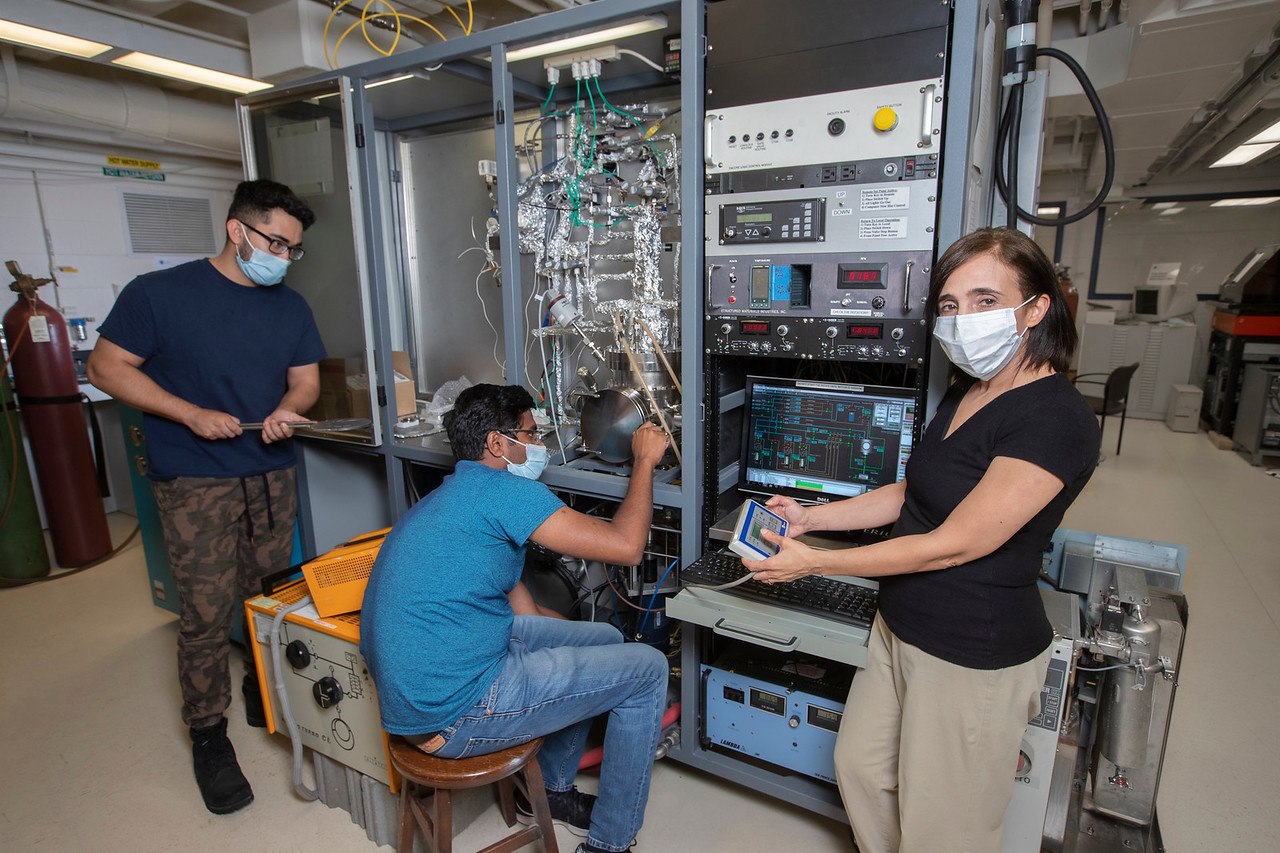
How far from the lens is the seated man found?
1.36m

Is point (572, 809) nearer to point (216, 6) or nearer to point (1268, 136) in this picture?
point (216, 6)

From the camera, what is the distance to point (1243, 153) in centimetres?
584

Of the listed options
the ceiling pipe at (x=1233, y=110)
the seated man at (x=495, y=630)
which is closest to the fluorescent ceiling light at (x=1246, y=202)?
the ceiling pipe at (x=1233, y=110)

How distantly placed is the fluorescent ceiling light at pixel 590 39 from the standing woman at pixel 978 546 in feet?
3.27

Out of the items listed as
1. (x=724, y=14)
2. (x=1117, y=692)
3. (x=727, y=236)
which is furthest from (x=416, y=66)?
(x=1117, y=692)

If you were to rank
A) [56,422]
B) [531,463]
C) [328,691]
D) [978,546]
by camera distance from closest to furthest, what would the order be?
[978,546]
[531,463]
[328,691]
[56,422]

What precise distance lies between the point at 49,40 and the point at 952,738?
352 cm

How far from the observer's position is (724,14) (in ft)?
5.15

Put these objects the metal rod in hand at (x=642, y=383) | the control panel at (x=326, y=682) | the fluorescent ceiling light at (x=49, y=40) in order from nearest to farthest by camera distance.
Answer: the control panel at (x=326, y=682) < the metal rod in hand at (x=642, y=383) < the fluorescent ceiling light at (x=49, y=40)

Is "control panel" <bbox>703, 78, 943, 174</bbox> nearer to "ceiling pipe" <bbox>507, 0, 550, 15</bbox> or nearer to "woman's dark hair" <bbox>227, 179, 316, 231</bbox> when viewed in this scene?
"woman's dark hair" <bbox>227, 179, 316, 231</bbox>

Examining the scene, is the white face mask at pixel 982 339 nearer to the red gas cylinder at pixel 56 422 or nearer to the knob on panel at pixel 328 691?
the knob on panel at pixel 328 691

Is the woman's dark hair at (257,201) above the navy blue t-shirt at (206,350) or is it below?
above

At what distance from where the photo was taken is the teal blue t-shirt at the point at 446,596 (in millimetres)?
1351

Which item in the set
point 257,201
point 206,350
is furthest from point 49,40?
point 206,350
